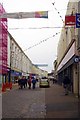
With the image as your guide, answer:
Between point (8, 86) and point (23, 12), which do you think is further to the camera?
point (8, 86)

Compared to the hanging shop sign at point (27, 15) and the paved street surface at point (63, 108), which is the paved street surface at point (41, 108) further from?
the hanging shop sign at point (27, 15)

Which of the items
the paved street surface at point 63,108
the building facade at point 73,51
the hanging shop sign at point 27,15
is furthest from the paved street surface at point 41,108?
the hanging shop sign at point 27,15

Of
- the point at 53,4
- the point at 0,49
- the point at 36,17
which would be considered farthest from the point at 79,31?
the point at 0,49

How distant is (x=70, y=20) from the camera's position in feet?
74.2

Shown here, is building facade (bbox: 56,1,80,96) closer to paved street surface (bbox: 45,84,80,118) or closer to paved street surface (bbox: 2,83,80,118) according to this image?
paved street surface (bbox: 45,84,80,118)

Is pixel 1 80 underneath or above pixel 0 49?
underneath

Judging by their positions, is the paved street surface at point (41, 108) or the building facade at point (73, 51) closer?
the paved street surface at point (41, 108)

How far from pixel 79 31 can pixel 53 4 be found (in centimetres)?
358

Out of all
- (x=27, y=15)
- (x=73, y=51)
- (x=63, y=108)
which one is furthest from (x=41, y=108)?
(x=73, y=51)

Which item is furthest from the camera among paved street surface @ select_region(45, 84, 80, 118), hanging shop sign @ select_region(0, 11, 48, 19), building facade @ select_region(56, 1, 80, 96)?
building facade @ select_region(56, 1, 80, 96)

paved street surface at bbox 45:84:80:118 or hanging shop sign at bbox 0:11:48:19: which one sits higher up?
hanging shop sign at bbox 0:11:48:19

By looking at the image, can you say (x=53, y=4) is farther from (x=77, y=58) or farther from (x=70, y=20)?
(x=77, y=58)

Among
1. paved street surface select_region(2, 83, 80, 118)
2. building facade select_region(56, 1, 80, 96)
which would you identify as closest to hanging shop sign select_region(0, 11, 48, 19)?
building facade select_region(56, 1, 80, 96)

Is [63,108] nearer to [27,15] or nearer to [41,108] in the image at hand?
[41,108]
